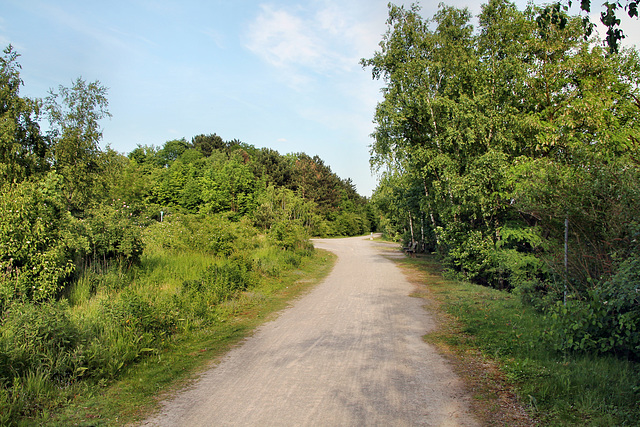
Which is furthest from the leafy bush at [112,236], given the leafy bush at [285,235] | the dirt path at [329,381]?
the leafy bush at [285,235]

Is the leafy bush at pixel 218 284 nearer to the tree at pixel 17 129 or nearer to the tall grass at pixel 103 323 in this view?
the tall grass at pixel 103 323

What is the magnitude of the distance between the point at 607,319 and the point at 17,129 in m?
24.9

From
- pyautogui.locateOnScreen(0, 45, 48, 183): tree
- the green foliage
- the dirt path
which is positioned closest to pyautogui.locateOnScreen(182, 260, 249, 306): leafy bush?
the dirt path

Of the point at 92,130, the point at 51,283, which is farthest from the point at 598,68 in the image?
the point at 92,130

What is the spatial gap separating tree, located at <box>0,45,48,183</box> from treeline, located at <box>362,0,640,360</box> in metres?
16.9

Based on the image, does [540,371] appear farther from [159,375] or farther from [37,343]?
[37,343]

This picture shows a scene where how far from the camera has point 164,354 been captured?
610 centimetres

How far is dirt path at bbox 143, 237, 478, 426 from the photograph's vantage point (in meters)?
3.98

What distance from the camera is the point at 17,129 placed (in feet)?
64.8

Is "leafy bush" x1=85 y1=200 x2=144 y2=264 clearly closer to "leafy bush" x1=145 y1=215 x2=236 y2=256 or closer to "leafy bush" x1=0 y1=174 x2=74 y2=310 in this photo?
"leafy bush" x1=0 y1=174 x2=74 y2=310

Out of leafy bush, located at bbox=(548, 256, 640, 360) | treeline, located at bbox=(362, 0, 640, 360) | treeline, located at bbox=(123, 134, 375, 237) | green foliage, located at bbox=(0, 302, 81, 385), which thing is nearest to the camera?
leafy bush, located at bbox=(548, 256, 640, 360)

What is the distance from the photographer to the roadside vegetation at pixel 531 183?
Result: 4.87 meters

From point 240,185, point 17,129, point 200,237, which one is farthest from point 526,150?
point 240,185

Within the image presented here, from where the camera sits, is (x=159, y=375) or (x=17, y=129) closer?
(x=159, y=375)
